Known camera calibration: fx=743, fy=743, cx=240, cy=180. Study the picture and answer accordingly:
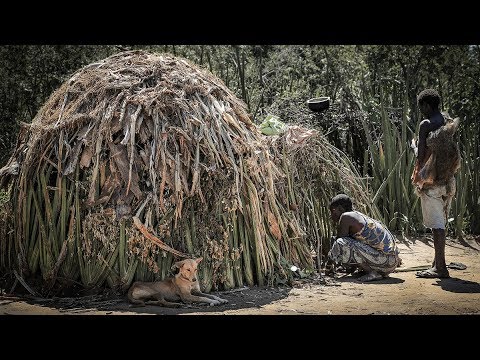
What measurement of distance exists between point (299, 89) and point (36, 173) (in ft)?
21.7

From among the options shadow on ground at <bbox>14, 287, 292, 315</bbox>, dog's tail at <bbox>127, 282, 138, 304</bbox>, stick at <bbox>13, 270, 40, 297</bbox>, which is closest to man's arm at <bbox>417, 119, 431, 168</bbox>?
shadow on ground at <bbox>14, 287, 292, 315</bbox>

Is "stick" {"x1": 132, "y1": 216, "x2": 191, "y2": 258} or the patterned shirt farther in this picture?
the patterned shirt

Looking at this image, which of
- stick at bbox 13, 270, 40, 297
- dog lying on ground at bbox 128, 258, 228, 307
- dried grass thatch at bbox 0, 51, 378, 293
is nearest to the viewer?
dog lying on ground at bbox 128, 258, 228, 307

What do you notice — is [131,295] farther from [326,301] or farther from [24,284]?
[326,301]

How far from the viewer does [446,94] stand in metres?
11.6

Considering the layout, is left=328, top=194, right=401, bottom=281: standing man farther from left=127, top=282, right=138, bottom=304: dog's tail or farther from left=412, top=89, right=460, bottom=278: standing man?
left=127, top=282, right=138, bottom=304: dog's tail

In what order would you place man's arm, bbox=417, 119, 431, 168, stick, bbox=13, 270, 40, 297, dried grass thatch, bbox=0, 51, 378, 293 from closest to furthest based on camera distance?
1. dried grass thatch, bbox=0, 51, 378, 293
2. stick, bbox=13, 270, 40, 297
3. man's arm, bbox=417, 119, 431, 168

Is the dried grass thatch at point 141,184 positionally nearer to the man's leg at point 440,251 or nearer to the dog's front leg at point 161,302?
the dog's front leg at point 161,302

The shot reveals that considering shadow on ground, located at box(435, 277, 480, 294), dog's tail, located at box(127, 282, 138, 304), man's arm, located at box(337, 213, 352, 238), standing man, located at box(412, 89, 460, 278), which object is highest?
standing man, located at box(412, 89, 460, 278)

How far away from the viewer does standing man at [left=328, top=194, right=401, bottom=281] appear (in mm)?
6562

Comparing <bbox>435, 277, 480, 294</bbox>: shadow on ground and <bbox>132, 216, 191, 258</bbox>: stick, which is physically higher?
<bbox>132, 216, 191, 258</bbox>: stick

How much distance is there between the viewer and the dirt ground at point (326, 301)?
5.54m

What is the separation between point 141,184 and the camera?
5848mm

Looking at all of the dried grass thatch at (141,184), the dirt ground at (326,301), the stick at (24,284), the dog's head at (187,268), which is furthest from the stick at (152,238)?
the stick at (24,284)
